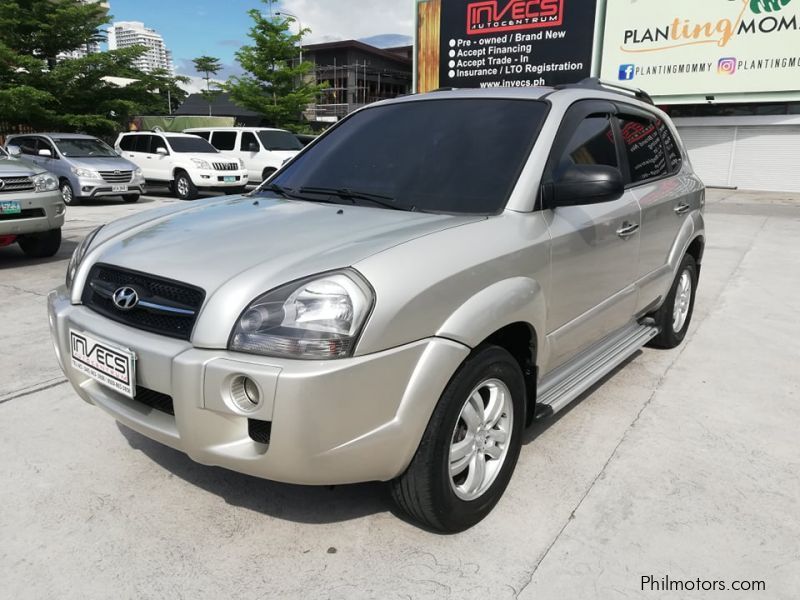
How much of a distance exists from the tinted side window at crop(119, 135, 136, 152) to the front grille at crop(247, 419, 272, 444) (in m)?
16.5

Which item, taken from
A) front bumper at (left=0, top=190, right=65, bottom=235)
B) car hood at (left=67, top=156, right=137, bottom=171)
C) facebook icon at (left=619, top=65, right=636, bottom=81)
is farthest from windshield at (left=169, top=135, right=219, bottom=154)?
facebook icon at (left=619, top=65, right=636, bottom=81)

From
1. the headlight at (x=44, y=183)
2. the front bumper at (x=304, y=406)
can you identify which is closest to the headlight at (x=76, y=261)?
the front bumper at (x=304, y=406)

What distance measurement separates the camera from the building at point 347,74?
139 feet

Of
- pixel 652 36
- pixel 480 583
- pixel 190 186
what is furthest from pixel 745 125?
pixel 480 583

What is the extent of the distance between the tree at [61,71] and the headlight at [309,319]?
2355cm

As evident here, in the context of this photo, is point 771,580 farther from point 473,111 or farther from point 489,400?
point 473,111

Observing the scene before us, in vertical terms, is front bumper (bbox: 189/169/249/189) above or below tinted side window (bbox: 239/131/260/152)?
below

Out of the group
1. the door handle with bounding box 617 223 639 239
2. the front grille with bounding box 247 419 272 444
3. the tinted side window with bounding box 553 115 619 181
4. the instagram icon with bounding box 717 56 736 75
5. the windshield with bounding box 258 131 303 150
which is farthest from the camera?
the instagram icon with bounding box 717 56 736 75

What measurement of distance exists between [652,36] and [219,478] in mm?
22453

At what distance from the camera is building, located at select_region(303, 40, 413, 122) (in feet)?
139

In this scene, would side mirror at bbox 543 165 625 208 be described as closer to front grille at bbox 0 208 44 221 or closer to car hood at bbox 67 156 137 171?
front grille at bbox 0 208 44 221

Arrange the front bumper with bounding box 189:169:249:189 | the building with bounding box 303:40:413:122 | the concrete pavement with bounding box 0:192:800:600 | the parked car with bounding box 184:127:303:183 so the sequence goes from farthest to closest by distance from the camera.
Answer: the building with bounding box 303:40:413:122
the parked car with bounding box 184:127:303:183
the front bumper with bounding box 189:169:249:189
the concrete pavement with bounding box 0:192:800:600

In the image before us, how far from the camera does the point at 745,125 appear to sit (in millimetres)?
21016

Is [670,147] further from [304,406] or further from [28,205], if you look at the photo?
[28,205]
